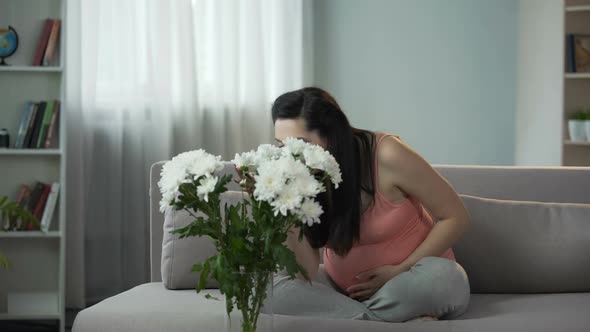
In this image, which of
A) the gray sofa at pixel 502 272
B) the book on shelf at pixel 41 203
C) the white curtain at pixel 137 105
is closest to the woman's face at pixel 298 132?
the gray sofa at pixel 502 272

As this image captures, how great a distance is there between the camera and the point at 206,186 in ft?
4.92

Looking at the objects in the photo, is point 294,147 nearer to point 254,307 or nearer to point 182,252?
point 254,307

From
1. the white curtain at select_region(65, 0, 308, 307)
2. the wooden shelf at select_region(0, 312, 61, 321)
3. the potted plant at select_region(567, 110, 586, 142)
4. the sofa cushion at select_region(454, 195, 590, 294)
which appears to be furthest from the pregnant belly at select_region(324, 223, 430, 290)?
the potted plant at select_region(567, 110, 586, 142)

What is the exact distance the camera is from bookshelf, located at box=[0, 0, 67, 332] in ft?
12.8

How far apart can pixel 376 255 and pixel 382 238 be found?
0.15 ft

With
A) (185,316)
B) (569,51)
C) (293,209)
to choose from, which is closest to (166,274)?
(185,316)

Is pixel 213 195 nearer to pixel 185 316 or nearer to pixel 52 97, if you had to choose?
pixel 185 316

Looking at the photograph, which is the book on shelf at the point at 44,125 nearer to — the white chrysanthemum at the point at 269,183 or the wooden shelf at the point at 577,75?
the wooden shelf at the point at 577,75

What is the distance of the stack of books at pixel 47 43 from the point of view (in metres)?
3.93

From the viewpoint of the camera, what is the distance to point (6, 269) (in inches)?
160

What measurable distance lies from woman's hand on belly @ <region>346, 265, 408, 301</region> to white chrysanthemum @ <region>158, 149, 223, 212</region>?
815 mm

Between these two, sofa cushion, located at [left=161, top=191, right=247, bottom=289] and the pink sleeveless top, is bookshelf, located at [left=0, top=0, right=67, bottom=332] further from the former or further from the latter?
the pink sleeveless top

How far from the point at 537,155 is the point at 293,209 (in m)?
3.54

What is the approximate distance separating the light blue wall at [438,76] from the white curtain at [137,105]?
0.57 meters
